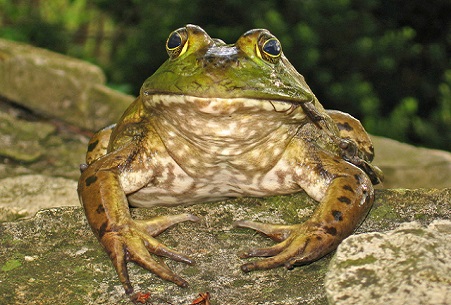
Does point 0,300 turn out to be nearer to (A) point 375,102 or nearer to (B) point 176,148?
(B) point 176,148

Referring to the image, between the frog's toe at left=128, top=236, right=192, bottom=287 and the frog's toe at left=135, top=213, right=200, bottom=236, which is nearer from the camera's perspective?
the frog's toe at left=128, top=236, right=192, bottom=287

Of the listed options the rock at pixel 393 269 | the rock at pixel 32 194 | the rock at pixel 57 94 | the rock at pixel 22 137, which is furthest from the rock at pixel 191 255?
the rock at pixel 57 94

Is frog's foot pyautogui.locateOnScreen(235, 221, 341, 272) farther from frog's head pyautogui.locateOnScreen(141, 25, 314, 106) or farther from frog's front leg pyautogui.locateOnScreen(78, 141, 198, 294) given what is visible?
frog's head pyautogui.locateOnScreen(141, 25, 314, 106)

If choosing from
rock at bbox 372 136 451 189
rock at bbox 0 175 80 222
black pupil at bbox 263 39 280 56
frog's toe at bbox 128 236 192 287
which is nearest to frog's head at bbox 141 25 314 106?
black pupil at bbox 263 39 280 56

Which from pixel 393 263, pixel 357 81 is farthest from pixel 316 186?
pixel 357 81

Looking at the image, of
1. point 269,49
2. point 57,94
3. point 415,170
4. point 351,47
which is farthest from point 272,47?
point 351,47

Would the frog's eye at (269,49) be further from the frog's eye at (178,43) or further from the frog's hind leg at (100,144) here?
the frog's hind leg at (100,144)
